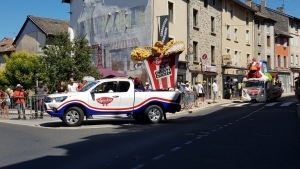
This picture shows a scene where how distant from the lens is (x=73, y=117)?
14.8 metres

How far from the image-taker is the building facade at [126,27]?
1081 inches

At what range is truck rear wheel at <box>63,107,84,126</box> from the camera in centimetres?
1470

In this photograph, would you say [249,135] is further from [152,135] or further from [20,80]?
[20,80]

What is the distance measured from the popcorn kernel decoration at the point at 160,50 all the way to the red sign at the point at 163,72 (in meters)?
0.26

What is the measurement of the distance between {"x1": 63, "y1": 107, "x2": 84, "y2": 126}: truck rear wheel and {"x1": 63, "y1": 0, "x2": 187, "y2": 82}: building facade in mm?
12870

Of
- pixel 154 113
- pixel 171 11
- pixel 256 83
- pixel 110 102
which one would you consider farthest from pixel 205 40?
pixel 110 102

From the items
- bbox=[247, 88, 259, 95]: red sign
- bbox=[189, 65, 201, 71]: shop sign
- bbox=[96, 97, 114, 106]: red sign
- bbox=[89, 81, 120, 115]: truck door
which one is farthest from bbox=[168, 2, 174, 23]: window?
bbox=[96, 97, 114, 106]: red sign

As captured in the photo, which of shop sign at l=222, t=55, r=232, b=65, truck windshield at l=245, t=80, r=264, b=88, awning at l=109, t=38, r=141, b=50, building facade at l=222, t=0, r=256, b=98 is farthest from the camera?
building facade at l=222, t=0, r=256, b=98

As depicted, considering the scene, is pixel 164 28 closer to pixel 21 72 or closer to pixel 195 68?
pixel 195 68

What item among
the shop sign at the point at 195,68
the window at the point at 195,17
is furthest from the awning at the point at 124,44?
the window at the point at 195,17

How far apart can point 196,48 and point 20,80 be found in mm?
15308

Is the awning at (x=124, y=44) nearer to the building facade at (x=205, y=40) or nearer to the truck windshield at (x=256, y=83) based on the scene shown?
the building facade at (x=205, y=40)

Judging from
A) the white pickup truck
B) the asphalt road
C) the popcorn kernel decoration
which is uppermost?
the popcorn kernel decoration

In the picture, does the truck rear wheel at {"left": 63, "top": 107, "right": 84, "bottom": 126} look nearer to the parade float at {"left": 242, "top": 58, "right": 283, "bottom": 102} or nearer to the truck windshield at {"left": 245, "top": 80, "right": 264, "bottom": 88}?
the parade float at {"left": 242, "top": 58, "right": 283, "bottom": 102}
